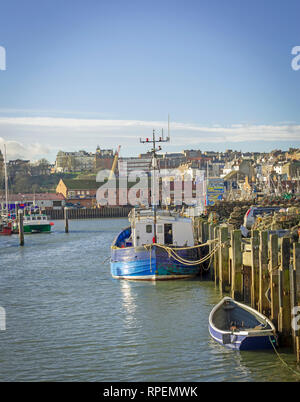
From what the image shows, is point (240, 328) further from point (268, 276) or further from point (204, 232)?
point (204, 232)

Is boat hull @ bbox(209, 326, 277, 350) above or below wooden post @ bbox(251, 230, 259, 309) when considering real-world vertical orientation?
below

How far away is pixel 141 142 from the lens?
28141 millimetres

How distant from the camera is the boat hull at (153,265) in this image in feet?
89.2

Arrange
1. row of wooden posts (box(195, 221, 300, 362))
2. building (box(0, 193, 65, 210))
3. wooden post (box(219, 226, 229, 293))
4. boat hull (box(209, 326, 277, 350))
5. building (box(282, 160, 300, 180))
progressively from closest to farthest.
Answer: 1. row of wooden posts (box(195, 221, 300, 362))
2. boat hull (box(209, 326, 277, 350))
3. wooden post (box(219, 226, 229, 293))
4. building (box(0, 193, 65, 210))
5. building (box(282, 160, 300, 180))

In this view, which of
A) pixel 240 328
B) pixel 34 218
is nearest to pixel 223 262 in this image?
pixel 240 328

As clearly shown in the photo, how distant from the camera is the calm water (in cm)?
1543

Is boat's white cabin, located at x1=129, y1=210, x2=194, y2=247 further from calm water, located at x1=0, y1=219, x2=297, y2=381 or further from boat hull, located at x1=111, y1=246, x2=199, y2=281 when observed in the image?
calm water, located at x1=0, y1=219, x2=297, y2=381

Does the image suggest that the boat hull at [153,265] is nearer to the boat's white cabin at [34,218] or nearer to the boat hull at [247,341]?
the boat hull at [247,341]

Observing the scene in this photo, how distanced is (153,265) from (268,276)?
10079 mm

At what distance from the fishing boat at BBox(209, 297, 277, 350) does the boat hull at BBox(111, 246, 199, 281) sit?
30.3ft

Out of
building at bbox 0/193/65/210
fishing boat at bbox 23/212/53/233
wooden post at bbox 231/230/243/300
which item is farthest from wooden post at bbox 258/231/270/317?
building at bbox 0/193/65/210

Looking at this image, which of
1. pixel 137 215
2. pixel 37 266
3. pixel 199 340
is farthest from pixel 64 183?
pixel 199 340

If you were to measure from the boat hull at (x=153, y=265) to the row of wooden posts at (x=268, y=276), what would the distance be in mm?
3639
